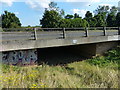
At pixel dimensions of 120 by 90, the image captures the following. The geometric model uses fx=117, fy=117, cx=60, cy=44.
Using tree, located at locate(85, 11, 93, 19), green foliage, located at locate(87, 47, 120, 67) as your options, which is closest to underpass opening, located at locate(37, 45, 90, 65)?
green foliage, located at locate(87, 47, 120, 67)

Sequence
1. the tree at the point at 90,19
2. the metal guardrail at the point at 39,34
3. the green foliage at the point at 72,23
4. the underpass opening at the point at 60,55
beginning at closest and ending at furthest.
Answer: the metal guardrail at the point at 39,34
the underpass opening at the point at 60,55
the green foliage at the point at 72,23
the tree at the point at 90,19

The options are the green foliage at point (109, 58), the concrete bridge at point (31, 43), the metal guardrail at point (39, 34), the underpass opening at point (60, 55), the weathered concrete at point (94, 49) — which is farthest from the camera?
the weathered concrete at point (94, 49)

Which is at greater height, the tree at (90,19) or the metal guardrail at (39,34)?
the tree at (90,19)

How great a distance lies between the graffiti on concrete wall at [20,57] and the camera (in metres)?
8.03

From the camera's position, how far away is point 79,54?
13422mm

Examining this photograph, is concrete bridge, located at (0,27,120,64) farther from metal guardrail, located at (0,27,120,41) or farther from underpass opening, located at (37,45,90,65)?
underpass opening, located at (37,45,90,65)

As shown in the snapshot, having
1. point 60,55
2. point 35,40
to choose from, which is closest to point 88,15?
point 60,55

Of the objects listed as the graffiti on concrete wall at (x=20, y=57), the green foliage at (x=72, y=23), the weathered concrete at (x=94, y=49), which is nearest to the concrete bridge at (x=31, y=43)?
the graffiti on concrete wall at (x=20, y=57)

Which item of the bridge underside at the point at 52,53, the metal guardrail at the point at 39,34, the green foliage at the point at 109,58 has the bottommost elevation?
the green foliage at the point at 109,58

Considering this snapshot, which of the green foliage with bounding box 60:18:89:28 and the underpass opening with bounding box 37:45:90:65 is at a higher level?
the green foliage with bounding box 60:18:89:28

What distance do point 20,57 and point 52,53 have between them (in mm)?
5612

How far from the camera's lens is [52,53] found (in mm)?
13695

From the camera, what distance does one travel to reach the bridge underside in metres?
8.24

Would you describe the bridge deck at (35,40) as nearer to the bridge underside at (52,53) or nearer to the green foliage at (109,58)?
the bridge underside at (52,53)
